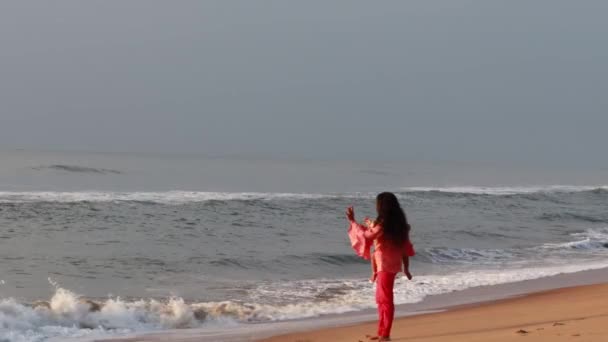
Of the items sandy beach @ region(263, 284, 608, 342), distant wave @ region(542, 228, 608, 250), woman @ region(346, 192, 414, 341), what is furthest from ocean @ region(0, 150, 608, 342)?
woman @ region(346, 192, 414, 341)

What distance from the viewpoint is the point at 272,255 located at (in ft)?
61.4

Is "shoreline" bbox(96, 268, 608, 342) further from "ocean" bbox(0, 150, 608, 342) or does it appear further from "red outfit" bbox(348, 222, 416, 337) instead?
"red outfit" bbox(348, 222, 416, 337)

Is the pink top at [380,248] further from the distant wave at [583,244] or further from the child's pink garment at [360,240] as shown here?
the distant wave at [583,244]

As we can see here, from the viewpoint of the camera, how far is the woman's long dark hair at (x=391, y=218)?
7.45 m

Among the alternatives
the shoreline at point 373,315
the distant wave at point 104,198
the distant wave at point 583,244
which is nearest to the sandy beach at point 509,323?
the shoreline at point 373,315

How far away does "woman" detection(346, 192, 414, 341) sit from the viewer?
7473 mm

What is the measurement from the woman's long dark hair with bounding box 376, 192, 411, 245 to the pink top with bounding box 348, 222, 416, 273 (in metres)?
0.07

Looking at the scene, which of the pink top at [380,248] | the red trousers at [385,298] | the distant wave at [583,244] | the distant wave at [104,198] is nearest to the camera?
the pink top at [380,248]

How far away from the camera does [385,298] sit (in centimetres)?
777

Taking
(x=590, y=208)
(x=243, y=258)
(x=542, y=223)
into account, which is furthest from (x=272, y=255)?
(x=590, y=208)

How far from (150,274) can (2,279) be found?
107 inches

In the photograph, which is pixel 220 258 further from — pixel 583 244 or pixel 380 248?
pixel 583 244

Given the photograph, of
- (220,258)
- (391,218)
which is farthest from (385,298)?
(220,258)

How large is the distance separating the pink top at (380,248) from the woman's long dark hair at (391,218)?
0.07 metres
